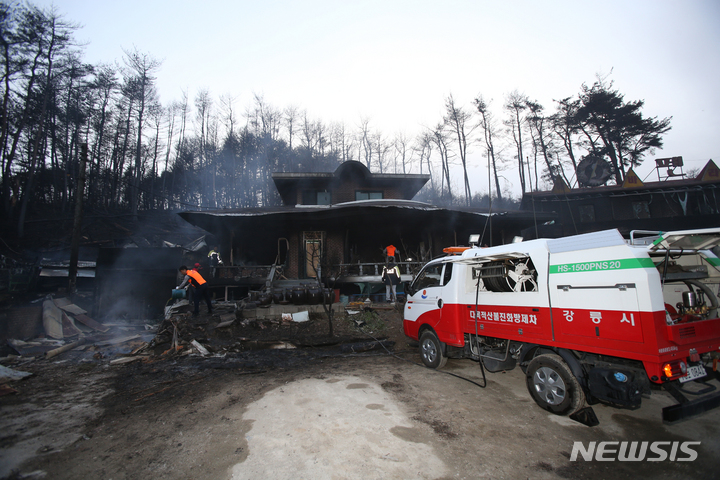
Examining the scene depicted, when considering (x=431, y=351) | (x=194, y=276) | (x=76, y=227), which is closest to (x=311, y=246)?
(x=194, y=276)

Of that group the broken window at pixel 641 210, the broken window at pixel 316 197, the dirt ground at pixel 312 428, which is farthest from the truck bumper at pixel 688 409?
the broken window at pixel 641 210

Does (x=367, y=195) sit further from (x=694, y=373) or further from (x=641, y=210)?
(x=641, y=210)

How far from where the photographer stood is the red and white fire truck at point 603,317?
3.19m

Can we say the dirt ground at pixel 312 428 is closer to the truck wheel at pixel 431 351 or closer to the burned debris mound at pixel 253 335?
the truck wheel at pixel 431 351

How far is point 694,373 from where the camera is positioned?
3373 mm

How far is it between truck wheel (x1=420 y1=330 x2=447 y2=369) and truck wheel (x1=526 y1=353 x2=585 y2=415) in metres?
1.86

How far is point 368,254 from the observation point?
17438 millimetres

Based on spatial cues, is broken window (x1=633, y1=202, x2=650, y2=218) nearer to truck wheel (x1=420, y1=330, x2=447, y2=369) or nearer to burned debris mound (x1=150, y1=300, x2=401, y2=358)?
burned debris mound (x1=150, y1=300, x2=401, y2=358)

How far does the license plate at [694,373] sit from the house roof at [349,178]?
16368 millimetres

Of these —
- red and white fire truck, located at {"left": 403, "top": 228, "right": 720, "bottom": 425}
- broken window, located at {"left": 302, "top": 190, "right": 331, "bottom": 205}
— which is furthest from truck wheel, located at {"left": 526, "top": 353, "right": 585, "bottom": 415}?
broken window, located at {"left": 302, "top": 190, "right": 331, "bottom": 205}

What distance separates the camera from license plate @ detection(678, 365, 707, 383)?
328 cm

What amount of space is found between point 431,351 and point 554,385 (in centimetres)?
253

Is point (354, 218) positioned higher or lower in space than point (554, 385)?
higher

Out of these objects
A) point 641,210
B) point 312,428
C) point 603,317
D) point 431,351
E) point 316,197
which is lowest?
point 312,428
